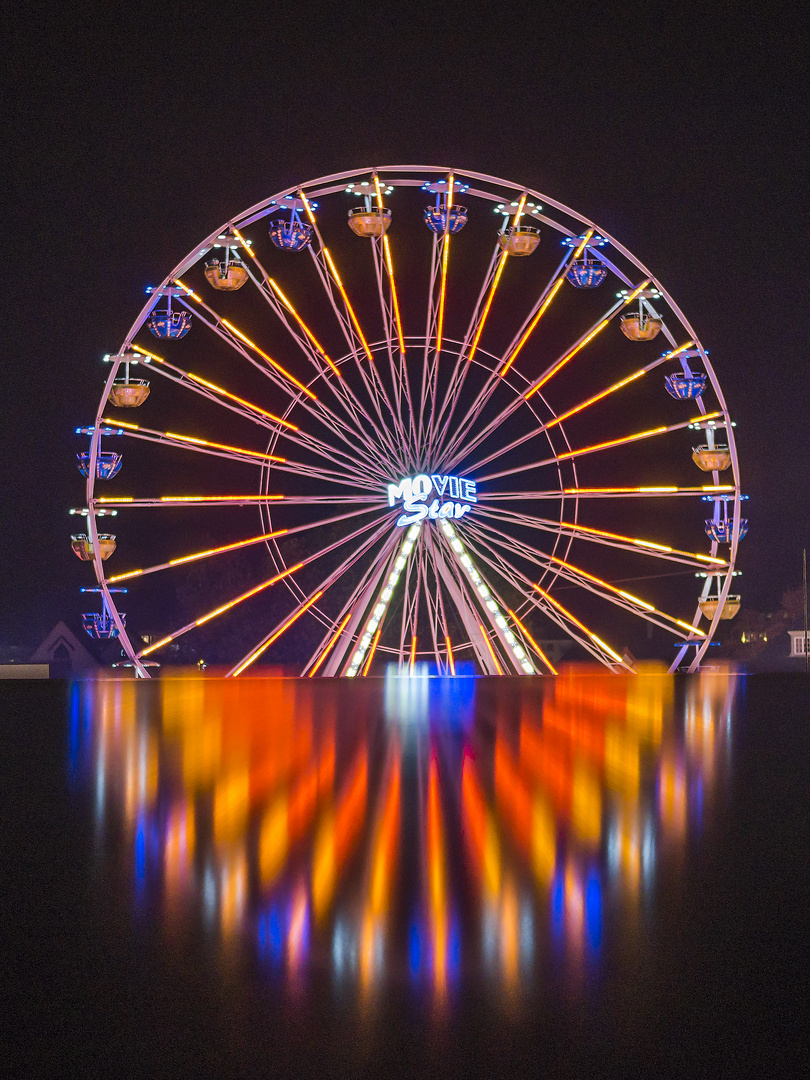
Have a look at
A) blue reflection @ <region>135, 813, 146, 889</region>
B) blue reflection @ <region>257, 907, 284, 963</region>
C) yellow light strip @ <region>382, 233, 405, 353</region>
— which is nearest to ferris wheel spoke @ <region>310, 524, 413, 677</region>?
yellow light strip @ <region>382, 233, 405, 353</region>

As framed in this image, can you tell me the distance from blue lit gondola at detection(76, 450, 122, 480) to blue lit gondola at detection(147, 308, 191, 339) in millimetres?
1306

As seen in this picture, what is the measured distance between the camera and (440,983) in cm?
112

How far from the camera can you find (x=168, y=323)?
10.3m

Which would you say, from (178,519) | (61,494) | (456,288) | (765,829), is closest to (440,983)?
(765,829)

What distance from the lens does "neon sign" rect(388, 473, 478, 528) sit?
408 inches

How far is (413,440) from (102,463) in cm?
310

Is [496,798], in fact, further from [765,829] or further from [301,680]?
[301,680]

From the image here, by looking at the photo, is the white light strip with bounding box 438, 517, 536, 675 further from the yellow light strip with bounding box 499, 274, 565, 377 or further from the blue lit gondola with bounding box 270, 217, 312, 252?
the blue lit gondola with bounding box 270, 217, 312, 252

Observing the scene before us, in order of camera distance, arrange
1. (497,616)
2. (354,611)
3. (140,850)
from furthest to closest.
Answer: (354,611) < (497,616) < (140,850)

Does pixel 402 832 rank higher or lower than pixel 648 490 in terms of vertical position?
lower

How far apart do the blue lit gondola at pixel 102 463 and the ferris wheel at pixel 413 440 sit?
27 millimetres

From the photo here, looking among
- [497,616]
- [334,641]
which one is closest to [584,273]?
[497,616]

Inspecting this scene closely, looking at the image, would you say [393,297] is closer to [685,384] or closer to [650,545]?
[685,384]

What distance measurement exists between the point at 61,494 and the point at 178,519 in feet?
16.7
